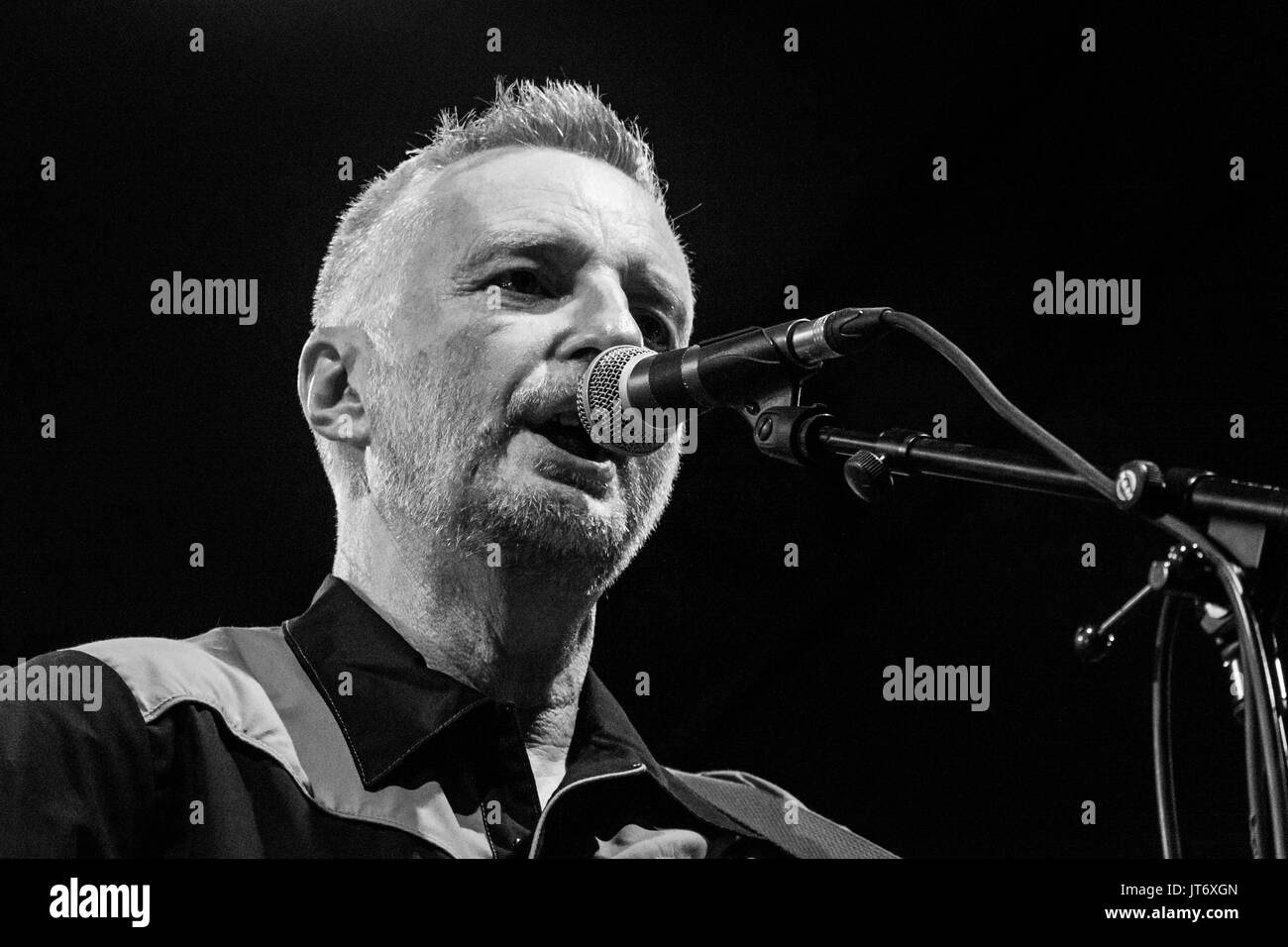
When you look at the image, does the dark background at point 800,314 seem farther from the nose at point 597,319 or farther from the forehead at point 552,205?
the nose at point 597,319

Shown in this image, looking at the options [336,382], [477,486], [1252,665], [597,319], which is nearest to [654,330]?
[597,319]

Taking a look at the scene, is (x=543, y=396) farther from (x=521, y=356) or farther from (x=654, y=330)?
(x=654, y=330)

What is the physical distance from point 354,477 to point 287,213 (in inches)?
17.1

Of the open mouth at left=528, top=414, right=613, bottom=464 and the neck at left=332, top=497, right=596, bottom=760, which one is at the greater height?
the open mouth at left=528, top=414, right=613, bottom=464

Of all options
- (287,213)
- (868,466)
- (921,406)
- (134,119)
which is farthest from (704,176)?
(868,466)

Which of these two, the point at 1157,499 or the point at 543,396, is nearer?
the point at 1157,499

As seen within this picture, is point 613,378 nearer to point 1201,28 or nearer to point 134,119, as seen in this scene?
point 134,119

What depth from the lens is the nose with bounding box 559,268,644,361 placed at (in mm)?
2039

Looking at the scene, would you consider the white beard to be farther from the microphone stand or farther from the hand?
the microphone stand

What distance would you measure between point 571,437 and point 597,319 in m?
0.19

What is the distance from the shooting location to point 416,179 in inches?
87.4

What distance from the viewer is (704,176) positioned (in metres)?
2.37

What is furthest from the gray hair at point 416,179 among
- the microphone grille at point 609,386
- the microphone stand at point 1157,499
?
the microphone stand at point 1157,499

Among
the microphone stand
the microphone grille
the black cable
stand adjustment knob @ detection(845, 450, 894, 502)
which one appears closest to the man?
the microphone grille
